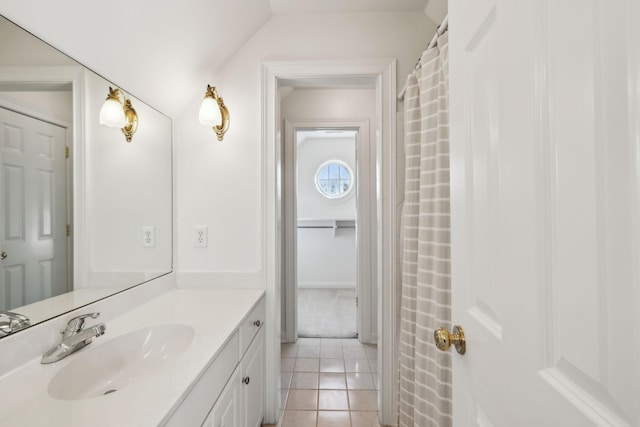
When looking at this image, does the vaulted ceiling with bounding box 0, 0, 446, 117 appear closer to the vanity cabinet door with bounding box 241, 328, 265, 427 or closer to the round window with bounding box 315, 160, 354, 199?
the vanity cabinet door with bounding box 241, 328, 265, 427

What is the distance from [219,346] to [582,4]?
1177mm

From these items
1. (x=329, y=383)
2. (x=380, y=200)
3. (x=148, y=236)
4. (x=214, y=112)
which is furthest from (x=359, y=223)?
(x=148, y=236)

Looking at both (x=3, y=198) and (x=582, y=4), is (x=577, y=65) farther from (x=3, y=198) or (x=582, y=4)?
(x=3, y=198)

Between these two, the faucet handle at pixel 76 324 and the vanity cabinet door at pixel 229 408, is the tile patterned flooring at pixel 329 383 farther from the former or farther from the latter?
the faucet handle at pixel 76 324

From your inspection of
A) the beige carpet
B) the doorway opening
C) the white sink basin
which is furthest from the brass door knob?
the doorway opening

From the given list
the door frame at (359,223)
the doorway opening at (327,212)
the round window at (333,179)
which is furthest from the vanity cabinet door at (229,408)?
the round window at (333,179)

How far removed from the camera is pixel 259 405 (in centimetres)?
163

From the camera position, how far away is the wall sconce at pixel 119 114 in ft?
4.16

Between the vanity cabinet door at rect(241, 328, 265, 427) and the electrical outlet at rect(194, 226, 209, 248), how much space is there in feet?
2.05

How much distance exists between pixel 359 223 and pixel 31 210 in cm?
231

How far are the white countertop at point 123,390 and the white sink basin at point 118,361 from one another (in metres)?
0.03

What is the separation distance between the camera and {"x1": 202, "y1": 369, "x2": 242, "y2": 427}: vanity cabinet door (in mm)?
984

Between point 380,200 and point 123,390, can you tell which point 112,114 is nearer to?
point 123,390

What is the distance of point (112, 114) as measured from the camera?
4.25ft
